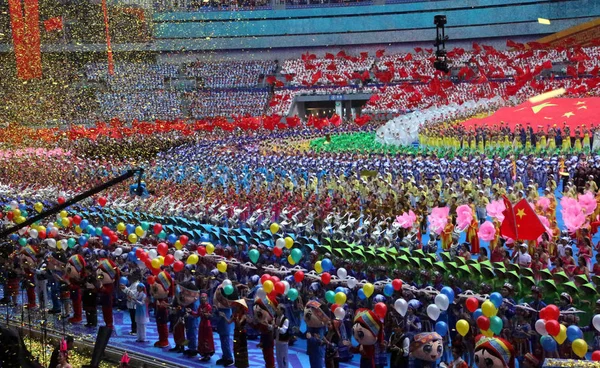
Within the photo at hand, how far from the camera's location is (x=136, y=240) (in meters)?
13.8

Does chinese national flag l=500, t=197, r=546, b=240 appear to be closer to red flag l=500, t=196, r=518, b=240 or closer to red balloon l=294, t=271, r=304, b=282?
red flag l=500, t=196, r=518, b=240

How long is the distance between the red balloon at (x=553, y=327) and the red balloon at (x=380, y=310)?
181 centimetres

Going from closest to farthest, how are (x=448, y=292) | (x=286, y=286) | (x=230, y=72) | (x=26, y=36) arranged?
(x=448, y=292) < (x=286, y=286) < (x=26, y=36) < (x=230, y=72)

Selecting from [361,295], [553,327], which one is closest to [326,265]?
[361,295]

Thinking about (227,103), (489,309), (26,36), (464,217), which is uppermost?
(26,36)

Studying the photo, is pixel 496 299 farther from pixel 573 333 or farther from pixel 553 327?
pixel 573 333

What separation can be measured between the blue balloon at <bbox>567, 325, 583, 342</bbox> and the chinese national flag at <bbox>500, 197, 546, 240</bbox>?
180 inches

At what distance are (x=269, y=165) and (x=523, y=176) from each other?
24.9ft

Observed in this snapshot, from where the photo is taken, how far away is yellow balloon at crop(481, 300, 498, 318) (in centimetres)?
870

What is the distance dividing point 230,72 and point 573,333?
5071cm

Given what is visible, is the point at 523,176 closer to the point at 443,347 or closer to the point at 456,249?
the point at 456,249

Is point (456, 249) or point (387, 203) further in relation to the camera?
point (387, 203)

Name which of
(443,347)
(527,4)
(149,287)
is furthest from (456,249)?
(527,4)

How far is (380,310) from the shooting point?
30.7 ft
